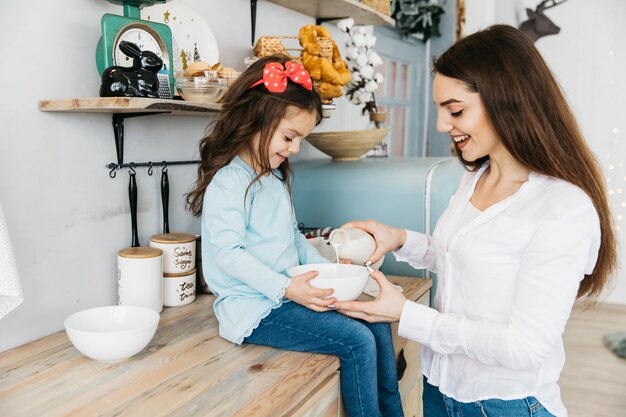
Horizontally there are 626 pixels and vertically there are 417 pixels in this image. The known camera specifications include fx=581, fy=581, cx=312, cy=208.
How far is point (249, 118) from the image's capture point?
1359mm

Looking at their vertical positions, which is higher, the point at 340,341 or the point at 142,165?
the point at 142,165

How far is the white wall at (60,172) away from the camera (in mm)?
1206

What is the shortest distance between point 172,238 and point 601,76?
3.26 meters

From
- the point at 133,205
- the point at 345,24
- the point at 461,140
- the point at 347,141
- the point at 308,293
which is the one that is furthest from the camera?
the point at 345,24

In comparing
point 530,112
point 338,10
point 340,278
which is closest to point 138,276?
point 340,278

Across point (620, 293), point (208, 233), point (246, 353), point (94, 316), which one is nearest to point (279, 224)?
point (208, 233)

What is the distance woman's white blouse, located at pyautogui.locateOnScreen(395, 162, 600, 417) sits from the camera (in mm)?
930

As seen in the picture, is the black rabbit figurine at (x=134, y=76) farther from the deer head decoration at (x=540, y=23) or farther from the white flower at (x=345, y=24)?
the deer head decoration at (x=540, y=23)

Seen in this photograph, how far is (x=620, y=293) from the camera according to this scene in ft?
12.2

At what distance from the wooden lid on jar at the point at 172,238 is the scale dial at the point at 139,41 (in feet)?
1.45

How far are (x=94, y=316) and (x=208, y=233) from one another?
0.31m

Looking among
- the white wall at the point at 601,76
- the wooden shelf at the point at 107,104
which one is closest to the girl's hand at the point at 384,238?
the wooden shelf at the point at 107,104

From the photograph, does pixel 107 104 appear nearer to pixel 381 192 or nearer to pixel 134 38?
pixel 134 38

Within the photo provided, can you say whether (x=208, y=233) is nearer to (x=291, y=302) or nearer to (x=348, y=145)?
(x=291, y=302)
